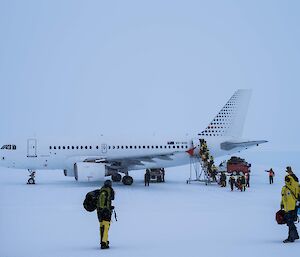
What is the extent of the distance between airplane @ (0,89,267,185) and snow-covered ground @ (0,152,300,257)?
268 inches

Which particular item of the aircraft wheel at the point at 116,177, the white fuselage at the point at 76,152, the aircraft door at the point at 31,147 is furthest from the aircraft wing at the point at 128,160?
the aircraft door at the point at 31,147

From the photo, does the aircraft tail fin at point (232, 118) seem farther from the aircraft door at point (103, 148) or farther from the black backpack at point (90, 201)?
the black backpack at point (90, 201)

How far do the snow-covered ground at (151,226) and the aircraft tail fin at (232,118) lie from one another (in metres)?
12.9

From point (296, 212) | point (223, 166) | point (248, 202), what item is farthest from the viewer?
point (223, 166)

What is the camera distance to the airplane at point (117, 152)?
34.0 metres

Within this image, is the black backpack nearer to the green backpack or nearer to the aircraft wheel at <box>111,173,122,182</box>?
the green backpack

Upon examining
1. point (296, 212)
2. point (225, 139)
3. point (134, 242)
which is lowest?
point (134, 242)

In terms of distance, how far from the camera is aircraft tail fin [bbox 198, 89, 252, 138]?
3972 cm

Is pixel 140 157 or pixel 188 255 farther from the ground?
pixel 140 157

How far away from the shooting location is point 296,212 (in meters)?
13.1

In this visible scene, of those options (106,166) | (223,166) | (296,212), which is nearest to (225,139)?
(223,166)

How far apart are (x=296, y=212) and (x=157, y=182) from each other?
25.1 meters

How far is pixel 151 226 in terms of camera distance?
16188 mm

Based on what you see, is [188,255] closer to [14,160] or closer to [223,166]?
[14,160]
